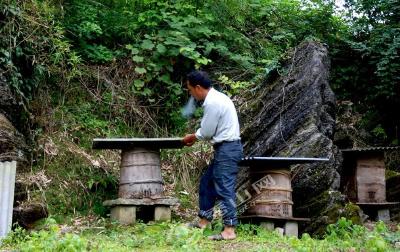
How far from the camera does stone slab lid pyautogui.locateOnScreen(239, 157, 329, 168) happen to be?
23.4ft

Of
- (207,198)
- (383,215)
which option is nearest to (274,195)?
(207,198)

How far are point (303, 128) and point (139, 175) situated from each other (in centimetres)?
305

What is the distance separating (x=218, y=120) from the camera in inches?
259

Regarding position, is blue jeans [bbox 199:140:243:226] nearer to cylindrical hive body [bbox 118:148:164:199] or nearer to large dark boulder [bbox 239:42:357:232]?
cylindrical hive body [bbox 118:148:164:199]

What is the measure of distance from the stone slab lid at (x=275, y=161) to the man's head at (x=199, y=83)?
43.1 inches

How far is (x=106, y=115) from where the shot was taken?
10367mm

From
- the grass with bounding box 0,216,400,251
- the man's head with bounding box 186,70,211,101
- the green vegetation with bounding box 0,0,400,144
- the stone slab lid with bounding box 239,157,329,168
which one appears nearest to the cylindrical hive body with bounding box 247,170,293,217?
the stone slab lid with bounding box 239,157,329,168

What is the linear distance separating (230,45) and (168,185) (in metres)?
4.02

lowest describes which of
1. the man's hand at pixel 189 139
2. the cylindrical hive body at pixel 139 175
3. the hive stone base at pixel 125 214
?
the hive stone base at pixel 125 214

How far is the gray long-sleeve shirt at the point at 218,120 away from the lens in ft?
21.3

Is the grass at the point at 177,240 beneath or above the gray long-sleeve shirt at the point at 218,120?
beneath

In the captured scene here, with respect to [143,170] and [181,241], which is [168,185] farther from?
[181,241]

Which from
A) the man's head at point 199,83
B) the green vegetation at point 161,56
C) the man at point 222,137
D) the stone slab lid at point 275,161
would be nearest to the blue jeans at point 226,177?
the man at point 222,137

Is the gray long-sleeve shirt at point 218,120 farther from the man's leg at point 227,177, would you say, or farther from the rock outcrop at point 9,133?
the rock outcrop at point 9,133
